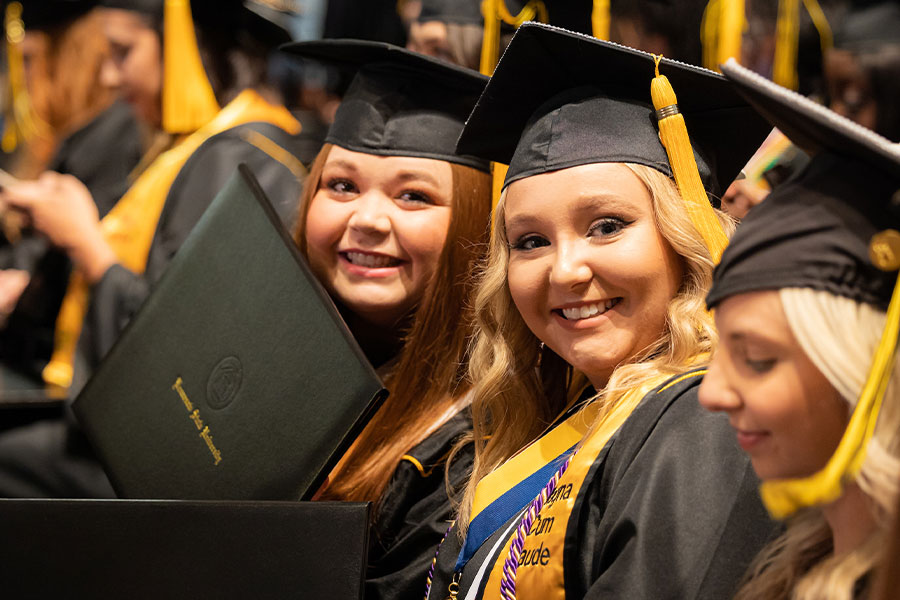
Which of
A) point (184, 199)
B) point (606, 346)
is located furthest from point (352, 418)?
point (184, 199)

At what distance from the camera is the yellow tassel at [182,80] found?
10.7 feet

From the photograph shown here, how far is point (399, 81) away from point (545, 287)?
747 mm

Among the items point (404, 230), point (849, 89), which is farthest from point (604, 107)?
point (849, 89)

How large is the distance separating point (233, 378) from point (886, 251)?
1232 mm

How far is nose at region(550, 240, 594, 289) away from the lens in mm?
1436

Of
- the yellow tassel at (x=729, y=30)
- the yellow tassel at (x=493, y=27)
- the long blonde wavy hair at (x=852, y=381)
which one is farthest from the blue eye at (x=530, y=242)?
the yellow tassel at (x=729, y=30)

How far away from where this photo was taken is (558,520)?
4.25 feet

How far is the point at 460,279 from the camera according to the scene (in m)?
2.03

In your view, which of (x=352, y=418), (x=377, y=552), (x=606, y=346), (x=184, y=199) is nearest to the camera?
(x=606, y=346)

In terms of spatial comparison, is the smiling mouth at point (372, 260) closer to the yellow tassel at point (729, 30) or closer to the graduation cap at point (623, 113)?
the graduation cap at point (623, 113)

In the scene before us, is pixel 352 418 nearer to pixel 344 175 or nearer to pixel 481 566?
pixel 481 566

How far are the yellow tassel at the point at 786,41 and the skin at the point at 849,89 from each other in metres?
0.11

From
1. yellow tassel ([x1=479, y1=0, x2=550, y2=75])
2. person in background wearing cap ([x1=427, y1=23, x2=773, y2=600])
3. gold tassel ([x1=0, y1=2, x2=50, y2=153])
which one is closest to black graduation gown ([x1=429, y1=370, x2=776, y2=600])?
person in background wearing cap ([x1=427, y1=23, x2=773, y2=600])

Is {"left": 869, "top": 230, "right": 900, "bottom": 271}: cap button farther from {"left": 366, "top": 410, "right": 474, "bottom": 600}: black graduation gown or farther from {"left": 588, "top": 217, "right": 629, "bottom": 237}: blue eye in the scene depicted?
{"left": 366, "top": 410, "right": 474, "bottom": 600}: black graduation gown
